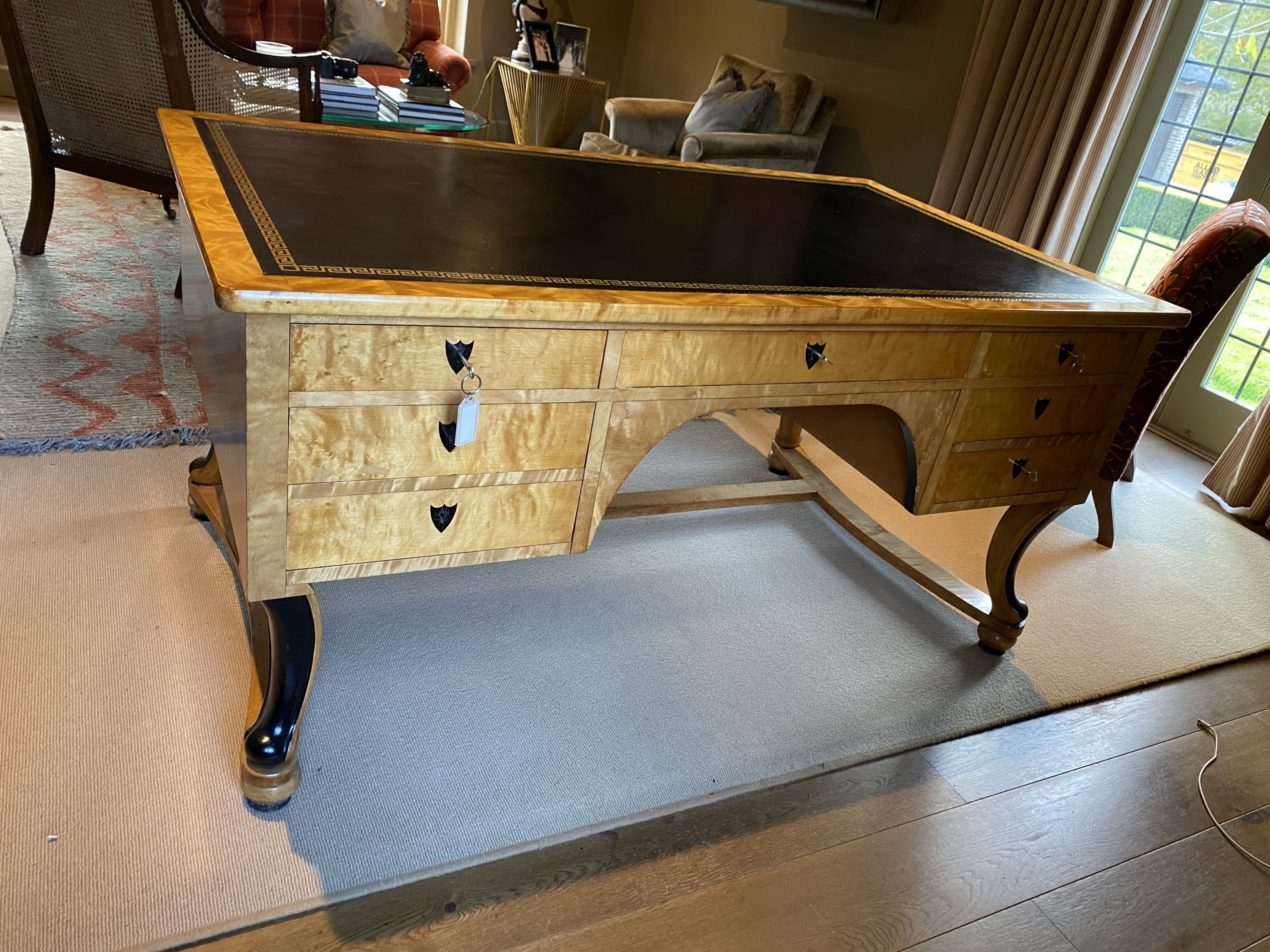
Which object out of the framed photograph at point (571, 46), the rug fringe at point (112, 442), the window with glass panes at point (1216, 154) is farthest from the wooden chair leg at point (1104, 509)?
the framed photograph at point (571, 46)

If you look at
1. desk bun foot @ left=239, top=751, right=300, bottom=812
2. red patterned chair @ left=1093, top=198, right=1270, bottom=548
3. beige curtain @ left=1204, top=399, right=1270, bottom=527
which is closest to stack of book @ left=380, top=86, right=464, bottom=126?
red patterned chair @ left=1093, top=198, right=1270, bottom=548

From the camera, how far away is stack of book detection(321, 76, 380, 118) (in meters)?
3.18

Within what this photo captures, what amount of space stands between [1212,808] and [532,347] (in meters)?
1.57

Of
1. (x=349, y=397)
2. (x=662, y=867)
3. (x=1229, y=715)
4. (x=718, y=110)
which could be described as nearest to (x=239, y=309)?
(x=349, y=397)

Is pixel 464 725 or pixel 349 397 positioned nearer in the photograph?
pixel 349 397

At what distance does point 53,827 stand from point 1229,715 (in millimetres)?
2216

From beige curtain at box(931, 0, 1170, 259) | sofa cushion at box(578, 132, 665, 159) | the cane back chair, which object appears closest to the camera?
the cane back chair

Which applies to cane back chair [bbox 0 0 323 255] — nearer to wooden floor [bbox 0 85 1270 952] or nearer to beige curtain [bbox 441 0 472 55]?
wooden floor [bbox 0 85 1270 952]

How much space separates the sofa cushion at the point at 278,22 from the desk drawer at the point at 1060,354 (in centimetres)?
407

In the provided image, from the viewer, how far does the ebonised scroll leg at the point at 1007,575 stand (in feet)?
6.58

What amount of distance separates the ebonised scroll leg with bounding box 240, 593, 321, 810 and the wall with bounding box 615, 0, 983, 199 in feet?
12.3

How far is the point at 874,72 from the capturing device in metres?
4.47

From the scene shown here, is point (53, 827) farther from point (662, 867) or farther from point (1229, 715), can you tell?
point (1229, 715)

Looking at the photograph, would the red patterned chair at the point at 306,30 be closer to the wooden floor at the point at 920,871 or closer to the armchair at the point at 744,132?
the armchair at the point at 744,132
